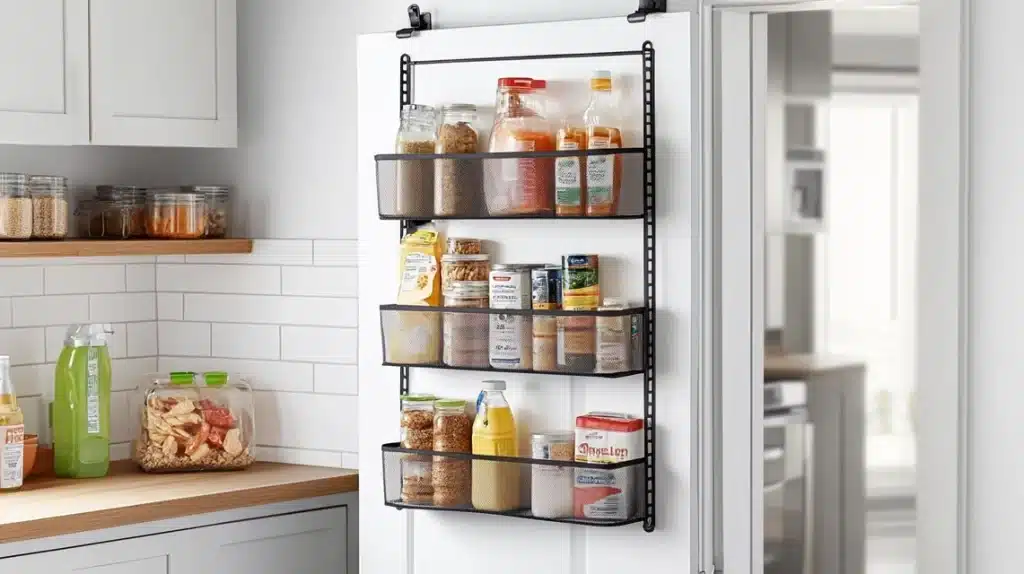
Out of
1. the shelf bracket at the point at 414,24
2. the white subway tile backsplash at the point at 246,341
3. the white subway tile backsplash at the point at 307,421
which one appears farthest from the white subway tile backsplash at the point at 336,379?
the shelf bracket at the point at 414,24

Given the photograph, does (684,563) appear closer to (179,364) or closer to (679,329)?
(679,329)

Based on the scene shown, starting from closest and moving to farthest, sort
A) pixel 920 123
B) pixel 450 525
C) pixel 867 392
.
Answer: pixel 920 123, pixel 450 525, pixel 867 392

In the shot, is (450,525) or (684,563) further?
(450,525)

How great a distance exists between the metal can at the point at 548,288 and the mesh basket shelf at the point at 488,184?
0.11 metres

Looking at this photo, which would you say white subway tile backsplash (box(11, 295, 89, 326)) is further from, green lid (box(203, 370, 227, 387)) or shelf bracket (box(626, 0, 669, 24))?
shelf bracket (box(626, 0, 669, 24))

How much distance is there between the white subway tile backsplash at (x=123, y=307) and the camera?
3357 millimetres

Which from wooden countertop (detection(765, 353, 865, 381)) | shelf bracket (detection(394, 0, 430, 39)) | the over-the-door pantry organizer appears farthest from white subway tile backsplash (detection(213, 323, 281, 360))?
wooden countertop (detection(765, 353, 865, 381))

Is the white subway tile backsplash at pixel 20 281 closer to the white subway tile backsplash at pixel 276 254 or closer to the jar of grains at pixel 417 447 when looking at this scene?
the white subway tile backsplash at pixel 276 254

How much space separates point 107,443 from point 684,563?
54.8 inches

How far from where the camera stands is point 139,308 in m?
3.46

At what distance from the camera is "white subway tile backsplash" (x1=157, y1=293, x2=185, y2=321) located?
3469mm

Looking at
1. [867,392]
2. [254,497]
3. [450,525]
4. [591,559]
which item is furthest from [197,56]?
[867,392]

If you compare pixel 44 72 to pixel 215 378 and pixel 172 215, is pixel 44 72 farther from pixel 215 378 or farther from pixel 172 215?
pixel 215 378

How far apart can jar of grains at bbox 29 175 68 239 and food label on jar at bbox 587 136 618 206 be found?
1.25 metres
